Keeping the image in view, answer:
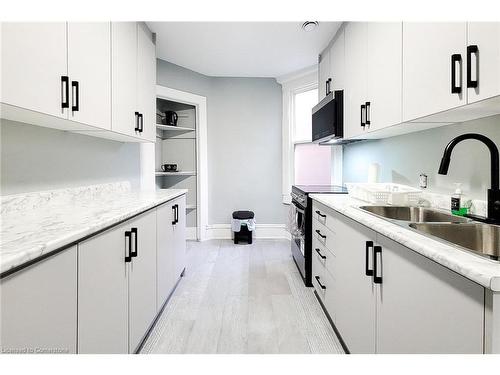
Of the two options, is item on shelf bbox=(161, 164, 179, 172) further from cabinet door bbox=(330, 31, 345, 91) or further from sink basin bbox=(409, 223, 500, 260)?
sink basin bbox=(409, 223, 500, 260)

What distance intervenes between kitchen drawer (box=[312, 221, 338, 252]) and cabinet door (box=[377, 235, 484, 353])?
0.68 metres

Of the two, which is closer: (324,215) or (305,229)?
(324,215)

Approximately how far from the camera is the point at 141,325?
165 cm

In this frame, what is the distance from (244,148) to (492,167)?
351cm

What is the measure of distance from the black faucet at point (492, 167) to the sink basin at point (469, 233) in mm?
78

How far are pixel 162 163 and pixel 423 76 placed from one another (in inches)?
152

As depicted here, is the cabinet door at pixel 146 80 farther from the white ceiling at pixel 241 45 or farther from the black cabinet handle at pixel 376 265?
the black cabinet handle at pixel 376 265

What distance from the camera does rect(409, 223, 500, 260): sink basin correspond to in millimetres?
1200

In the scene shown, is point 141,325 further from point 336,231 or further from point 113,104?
point 113,104

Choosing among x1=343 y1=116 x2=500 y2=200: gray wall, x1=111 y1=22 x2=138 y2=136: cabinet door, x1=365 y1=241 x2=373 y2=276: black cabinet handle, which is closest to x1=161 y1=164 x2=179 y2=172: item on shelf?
x1=111 y1=22 x2=138 y2=136: cabinet door

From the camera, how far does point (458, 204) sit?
57.7 inches

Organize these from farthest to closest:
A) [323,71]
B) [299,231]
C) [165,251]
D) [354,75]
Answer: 1. [323,71]
2. [299,231]
3. [354,75]
4. [165,251]

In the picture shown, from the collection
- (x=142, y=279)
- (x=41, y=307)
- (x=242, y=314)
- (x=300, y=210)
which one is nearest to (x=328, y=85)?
(x=300, y=210)

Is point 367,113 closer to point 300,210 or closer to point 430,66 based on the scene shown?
point 430,66
